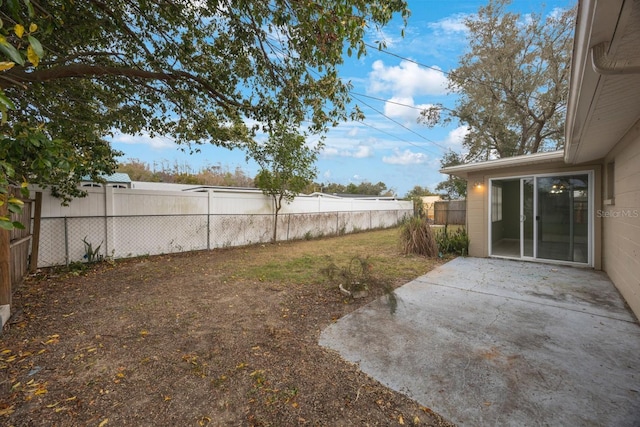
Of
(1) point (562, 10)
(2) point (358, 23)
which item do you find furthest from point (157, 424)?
(1) point (562, 10)

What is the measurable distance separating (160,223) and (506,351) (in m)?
7.41

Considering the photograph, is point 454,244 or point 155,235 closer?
point 155,235

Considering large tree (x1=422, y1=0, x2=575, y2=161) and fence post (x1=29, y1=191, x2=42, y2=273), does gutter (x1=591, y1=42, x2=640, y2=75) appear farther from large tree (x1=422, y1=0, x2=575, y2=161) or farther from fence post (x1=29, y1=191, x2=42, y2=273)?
large tree (x1=422, y1=0, x2=575, y2=161)

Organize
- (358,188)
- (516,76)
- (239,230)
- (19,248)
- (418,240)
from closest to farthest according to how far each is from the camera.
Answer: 1. (19,248)
2. (418,240)
3. (239,230)
4. (516,76)
5. (358,188)

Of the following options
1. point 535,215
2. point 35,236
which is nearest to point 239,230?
point 35,236

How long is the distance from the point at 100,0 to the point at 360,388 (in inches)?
222

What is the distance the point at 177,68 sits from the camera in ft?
16.9

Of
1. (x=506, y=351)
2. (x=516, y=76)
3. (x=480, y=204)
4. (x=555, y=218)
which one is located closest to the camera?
(x=506, y=351)

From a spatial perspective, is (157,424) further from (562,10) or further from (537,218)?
(562,10)

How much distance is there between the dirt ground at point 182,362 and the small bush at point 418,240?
153 inches

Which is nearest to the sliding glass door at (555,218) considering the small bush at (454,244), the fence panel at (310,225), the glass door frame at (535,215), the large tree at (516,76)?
the glass door frame at (535,215)

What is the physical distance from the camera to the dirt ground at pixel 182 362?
184 centimetres

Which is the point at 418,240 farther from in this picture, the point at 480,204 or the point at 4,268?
the point at 4,268

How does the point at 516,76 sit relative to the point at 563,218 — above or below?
above
